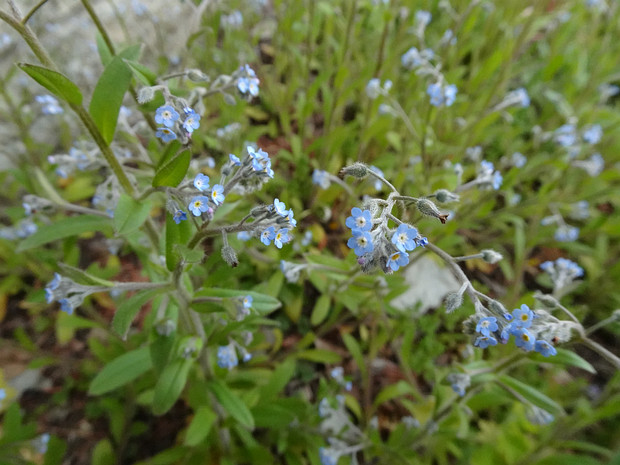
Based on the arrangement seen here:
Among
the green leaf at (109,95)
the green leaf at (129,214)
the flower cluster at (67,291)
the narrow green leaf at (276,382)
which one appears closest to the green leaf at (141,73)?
the green leaf at (109,95)

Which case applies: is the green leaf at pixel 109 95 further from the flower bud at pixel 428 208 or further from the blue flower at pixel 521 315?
the blue flower at pixel 521 315

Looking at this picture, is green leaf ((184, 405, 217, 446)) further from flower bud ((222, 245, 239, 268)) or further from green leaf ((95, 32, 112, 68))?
green leaf ((95, 32, 112, 68))

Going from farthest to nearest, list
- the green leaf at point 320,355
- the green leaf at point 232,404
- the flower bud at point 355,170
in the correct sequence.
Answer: the green leaf at point 320,355, the green leaf at point 232,404, the flower bud at point 355,170

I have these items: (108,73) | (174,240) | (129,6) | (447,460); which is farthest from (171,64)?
(447,460)

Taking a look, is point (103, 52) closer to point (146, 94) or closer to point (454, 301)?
point (146, 94)

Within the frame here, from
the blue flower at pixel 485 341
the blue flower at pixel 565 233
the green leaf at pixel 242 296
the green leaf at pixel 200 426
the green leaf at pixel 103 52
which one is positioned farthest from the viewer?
the blue flower at pixel 565 233

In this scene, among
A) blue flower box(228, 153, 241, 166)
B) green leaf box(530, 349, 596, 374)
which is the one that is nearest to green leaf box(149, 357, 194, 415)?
blue flower box(228, 153, 241, 166)

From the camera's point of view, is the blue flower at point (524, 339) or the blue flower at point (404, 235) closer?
the blue flower at point (404, 235)
